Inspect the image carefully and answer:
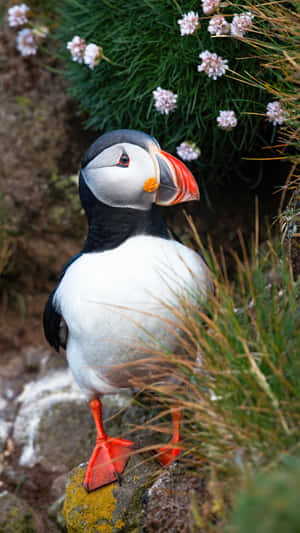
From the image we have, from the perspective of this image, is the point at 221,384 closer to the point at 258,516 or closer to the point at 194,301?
the point at 194,301

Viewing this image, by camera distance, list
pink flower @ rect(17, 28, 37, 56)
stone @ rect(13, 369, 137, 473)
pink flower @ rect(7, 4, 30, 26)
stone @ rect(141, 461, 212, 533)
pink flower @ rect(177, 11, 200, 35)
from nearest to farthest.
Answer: stone @ rect(141, 461, 212, 533)
pink flower @ rect(177, 11, 200, 35)
stone @ rect(13, 369, 137, 473)
pink flower @ rect(7, 4, 30, 26)
pink flower @ rect(17, 28, 37, 56)

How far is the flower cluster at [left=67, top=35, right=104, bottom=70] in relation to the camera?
3.06m

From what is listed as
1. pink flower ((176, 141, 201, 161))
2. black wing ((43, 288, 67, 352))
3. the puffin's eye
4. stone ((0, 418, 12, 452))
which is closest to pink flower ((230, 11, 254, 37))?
pink flower ((176, 141, 201, 161))

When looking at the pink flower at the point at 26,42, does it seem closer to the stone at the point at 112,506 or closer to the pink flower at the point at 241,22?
the pink flower at the point at 241,22

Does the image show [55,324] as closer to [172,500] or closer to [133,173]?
[133,173]

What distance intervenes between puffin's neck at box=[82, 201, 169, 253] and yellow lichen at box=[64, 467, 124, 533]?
110cm

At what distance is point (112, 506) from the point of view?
2508 mm

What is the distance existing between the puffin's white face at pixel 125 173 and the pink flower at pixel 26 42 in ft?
7.70

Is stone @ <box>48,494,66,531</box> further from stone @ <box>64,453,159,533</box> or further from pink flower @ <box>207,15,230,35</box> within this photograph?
pink flower @ <box>207,15,230,35</box>

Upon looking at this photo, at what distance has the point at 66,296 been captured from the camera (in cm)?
246

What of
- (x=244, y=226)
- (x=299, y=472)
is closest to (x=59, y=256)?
(x=244, y=226)

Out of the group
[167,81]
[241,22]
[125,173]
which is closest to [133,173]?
[125,173]

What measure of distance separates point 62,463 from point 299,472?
264 cm

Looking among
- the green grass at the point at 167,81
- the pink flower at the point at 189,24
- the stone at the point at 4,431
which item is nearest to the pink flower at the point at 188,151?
the green grass at the point at 167,81
